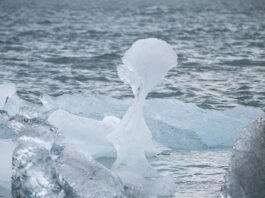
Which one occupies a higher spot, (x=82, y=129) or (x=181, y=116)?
(x=82, y=129)

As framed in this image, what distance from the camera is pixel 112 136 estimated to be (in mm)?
7039

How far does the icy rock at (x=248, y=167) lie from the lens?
17.4 feet

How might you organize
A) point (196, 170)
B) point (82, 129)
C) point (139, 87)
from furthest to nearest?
point (82, 129) < point (196, 170) < point (139, 87)

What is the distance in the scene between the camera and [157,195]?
613cm

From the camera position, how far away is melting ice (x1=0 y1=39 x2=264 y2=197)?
536 centimetres

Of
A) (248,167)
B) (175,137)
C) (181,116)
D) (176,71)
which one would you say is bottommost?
(176,71)

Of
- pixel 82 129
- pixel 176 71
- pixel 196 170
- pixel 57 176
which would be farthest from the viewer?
pixel 176 71

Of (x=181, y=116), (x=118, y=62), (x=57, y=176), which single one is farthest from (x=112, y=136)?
(x=118, y=62)

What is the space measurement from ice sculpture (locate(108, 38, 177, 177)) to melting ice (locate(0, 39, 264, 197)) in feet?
0.03

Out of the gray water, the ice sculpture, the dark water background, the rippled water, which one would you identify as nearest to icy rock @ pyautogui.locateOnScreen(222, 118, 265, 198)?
the rippled water

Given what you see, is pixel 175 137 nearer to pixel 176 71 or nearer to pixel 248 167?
pixel 248 167

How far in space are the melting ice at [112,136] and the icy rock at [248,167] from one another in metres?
0.91

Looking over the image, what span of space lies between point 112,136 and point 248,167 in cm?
205

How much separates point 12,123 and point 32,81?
9674 mm
